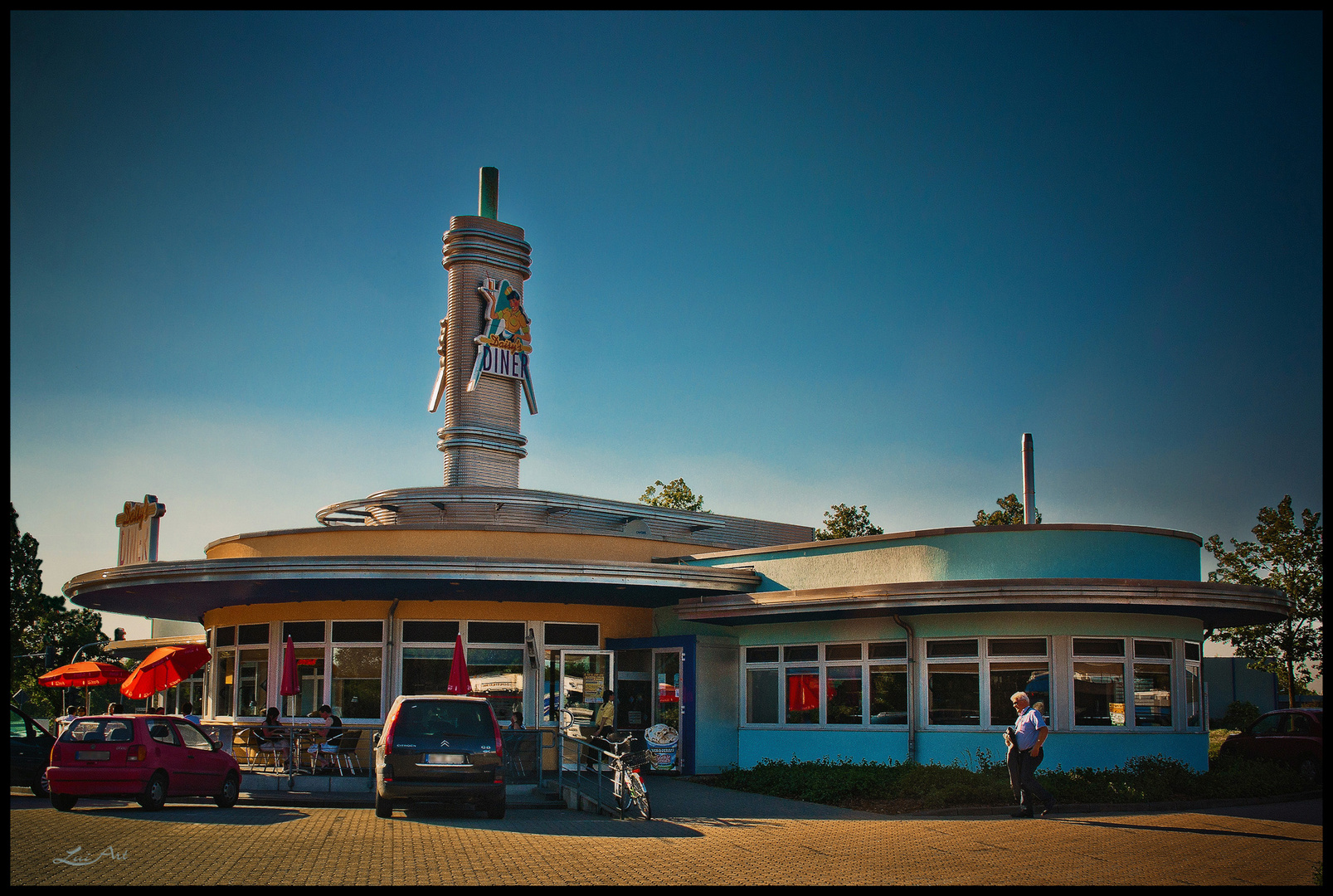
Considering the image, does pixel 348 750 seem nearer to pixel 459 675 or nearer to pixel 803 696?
pixel 459 675

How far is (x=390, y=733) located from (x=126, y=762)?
3590 mm

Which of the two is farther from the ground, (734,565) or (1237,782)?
(734,565)

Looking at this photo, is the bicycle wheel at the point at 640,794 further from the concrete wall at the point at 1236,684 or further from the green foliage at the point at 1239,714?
the concrete wall at the point at 1236,684

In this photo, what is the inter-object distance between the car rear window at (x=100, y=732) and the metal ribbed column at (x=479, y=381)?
603 inches

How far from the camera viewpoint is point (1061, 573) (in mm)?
18781

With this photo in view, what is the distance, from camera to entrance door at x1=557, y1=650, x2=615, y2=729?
22531mm

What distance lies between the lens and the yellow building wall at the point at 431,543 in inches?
867

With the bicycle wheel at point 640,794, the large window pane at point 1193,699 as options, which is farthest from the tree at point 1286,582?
the bicycle wheel at point 640,794

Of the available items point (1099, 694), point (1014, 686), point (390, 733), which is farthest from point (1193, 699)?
point (390, 733)

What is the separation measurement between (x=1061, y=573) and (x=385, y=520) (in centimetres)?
1567

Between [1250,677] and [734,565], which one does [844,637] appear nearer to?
[734,565]

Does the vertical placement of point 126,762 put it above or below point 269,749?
above

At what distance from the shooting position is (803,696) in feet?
69.1

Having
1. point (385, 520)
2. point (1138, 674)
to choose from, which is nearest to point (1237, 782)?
point (1138, 674)
